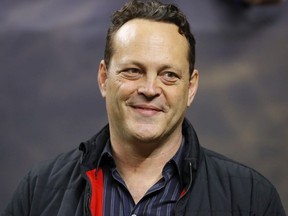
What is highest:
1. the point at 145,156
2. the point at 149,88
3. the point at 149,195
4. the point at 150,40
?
the point at 150,40

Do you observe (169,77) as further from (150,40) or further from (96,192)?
(96,192)

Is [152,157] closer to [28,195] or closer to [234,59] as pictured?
[28,195]

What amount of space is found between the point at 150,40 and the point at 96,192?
15.9 inches

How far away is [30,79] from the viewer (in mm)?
1991

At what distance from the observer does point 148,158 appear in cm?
148

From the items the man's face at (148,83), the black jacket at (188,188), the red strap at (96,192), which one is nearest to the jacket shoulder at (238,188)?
the black jacket at (188,188)

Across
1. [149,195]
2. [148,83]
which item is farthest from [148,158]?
[148,83]

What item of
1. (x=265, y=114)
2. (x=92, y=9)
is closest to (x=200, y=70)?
(x=265, y=114)

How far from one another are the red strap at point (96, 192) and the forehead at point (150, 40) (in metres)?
0.32

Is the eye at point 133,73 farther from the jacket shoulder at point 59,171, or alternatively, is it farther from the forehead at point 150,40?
the jacket shoulder at point 59,171

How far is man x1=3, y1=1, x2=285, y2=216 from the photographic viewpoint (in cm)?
140

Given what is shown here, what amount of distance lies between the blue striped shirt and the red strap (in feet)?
0.04

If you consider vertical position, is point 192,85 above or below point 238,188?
above

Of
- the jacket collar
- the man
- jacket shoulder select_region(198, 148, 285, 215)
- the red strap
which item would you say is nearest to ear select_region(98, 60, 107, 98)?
the man
